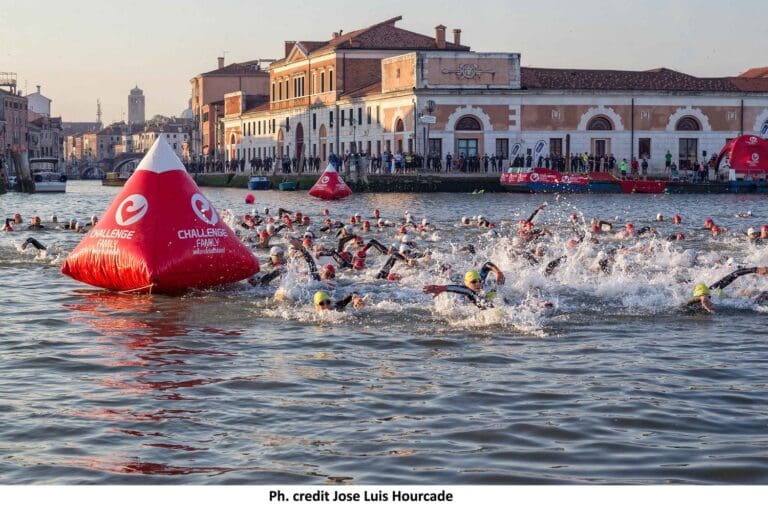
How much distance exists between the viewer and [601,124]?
243 ft

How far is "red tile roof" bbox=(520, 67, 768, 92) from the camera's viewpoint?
243ft

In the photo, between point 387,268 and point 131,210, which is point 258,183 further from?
point 131,210

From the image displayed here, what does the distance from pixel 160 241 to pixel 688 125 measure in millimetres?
62176

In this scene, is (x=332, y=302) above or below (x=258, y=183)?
below

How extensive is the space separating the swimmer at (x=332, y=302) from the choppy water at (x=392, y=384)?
0.51 ft

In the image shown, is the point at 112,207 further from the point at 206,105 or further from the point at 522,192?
the point at 206,105

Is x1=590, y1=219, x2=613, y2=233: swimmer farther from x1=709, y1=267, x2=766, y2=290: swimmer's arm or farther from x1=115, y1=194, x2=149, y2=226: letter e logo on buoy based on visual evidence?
x1=115, y1=194, x2=149, y2=226: letter e logo on buoy

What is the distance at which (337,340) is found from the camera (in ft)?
49.4

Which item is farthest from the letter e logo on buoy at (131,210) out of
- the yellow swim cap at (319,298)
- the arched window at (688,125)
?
the arched window at (688,125)

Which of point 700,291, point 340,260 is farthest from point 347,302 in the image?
point 340,260

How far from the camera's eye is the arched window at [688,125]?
74.8 m

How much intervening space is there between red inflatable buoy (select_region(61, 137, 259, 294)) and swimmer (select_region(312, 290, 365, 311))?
1.90 metres

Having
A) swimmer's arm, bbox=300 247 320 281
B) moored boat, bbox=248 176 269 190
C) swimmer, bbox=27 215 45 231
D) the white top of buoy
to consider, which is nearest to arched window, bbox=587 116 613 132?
moored boat, bbox=248 176 269 190

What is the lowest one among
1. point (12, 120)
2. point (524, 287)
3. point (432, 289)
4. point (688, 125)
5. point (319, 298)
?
point (524, 287)
